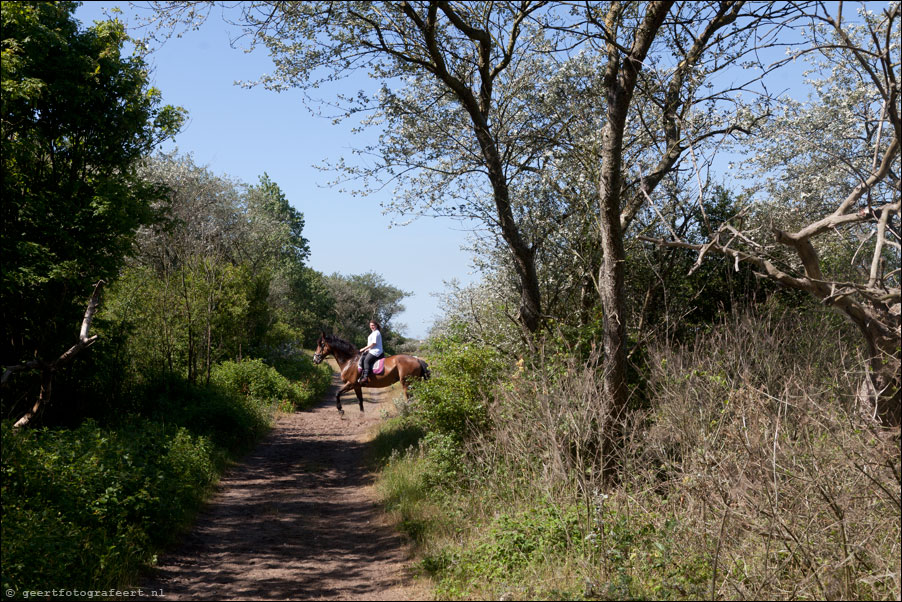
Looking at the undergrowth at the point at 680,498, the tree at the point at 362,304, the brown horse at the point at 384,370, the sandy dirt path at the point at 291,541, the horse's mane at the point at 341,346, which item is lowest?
the sandy dirt path at the point at 291,541

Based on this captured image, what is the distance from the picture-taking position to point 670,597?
5.30 m

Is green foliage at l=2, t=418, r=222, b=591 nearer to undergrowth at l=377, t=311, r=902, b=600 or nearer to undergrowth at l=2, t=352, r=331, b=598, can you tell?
undergrowth at l=2, t=352, r=331, b=598

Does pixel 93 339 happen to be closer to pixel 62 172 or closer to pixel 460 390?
pixel 62 172

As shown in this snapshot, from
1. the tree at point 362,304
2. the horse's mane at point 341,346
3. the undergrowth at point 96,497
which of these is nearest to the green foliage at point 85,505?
the undergrowth at point 96,497

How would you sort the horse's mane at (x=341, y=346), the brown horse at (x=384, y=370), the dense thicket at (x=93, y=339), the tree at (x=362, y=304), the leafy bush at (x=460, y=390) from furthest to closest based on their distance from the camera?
the tree at (x=362, y=304), the horse's mane at (x=341, y=346), the brown horse at (x=384, y=370), the leafy bush at (x=460, y=390), the dense thicket at (x=93, y=339)

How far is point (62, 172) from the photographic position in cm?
1257

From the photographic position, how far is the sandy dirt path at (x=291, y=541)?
22.8ft

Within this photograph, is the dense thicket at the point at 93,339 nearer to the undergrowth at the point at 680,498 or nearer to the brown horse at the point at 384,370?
the brown horse at the point at 384,370

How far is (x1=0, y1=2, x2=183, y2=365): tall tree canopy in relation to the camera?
11312 mm

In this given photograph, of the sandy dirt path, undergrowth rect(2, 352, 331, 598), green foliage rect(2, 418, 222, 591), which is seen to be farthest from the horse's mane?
green foliage rect(2, 418, 222, 591)

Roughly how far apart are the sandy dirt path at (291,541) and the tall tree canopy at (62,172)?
4555 mm

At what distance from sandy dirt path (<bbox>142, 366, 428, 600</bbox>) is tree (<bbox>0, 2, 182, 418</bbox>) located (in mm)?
4534

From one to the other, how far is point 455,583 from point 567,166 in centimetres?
880

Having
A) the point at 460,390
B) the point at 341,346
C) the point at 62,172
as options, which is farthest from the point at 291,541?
the point at 341,346
